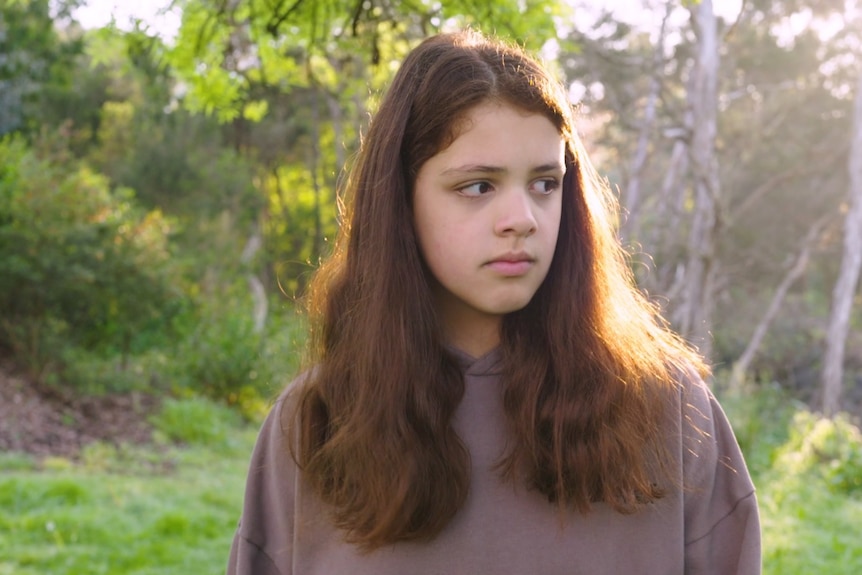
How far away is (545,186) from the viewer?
63.4 inches

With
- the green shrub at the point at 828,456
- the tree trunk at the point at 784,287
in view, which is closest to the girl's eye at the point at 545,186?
the green shrub at the point at 828,456

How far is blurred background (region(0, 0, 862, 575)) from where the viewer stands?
13.4 feet

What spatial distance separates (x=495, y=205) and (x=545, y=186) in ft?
0.36

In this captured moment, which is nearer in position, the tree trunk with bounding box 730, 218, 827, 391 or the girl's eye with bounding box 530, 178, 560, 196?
the girl's eye with bounding box 530, 178, 560, 196

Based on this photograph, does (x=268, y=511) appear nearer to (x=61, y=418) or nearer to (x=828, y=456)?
(x=828, y=456)

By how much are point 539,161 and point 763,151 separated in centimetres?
2321

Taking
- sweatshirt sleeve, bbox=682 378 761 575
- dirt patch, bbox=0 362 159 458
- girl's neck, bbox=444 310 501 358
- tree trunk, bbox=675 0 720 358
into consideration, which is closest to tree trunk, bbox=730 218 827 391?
tree trunk, bbox=675 0 720 358

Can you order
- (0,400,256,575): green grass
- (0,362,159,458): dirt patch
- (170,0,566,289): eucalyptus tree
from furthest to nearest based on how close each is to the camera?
(0,362,159,458): dirt patch < (0,400,256,575): green grass < (170,0,566,289): eucalyptus tree

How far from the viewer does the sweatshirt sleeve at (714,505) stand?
5.36 ft

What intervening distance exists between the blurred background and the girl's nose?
1.76 ft

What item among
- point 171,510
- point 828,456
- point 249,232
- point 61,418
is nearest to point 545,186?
point 171,510

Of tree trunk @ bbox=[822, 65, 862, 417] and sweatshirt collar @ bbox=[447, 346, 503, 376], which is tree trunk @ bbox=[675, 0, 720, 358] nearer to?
tree trunk @ bbox=[822, 65, 862, 417]

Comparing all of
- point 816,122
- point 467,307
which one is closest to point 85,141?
point 816,122

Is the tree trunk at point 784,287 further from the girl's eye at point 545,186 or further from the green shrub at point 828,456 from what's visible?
the girl's eye at point 545,186
